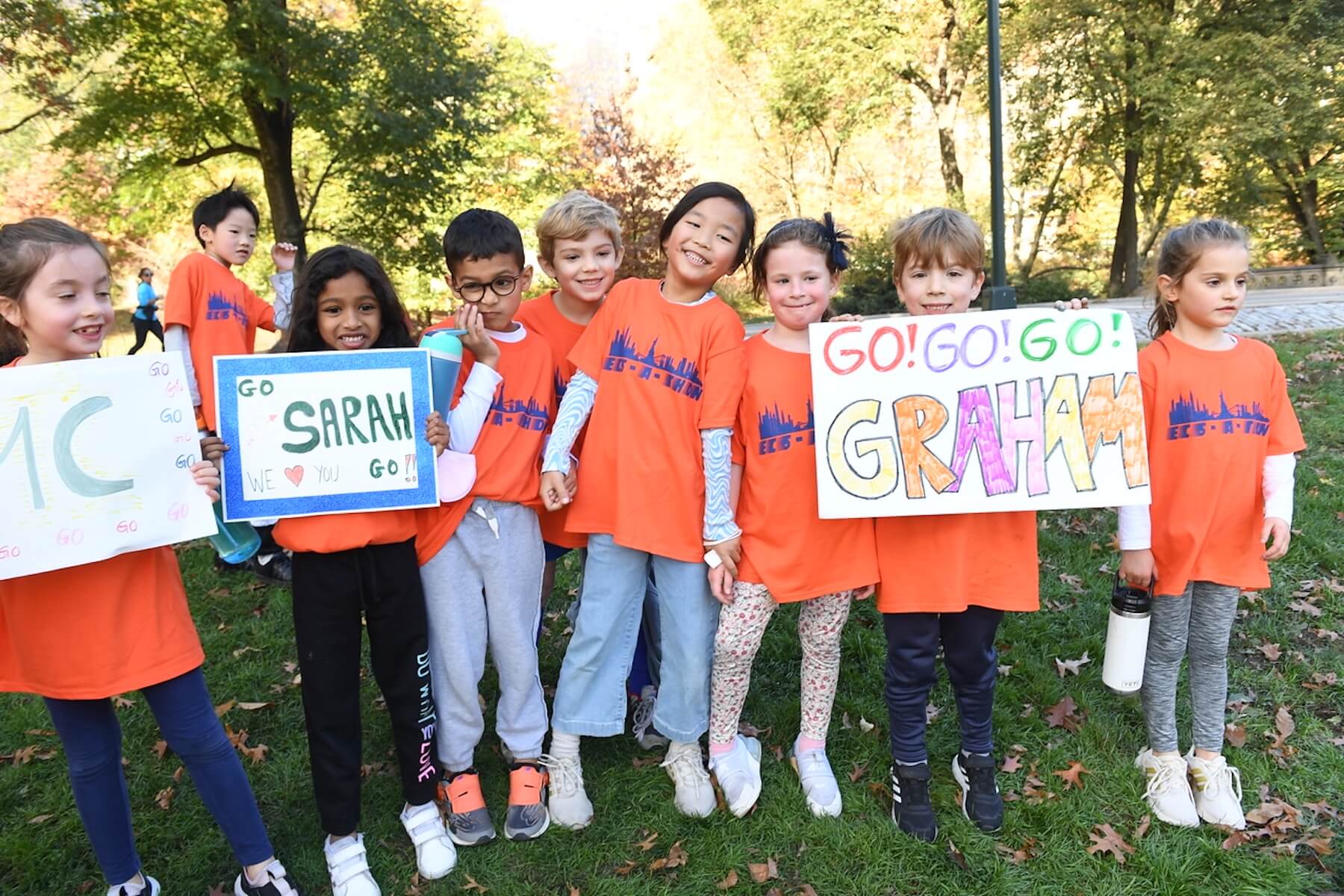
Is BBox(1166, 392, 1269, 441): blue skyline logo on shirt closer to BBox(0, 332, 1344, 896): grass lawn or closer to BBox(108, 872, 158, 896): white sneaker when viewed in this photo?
BBox(0, 332, 1344, 896): grass lawn

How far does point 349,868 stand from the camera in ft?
9.28

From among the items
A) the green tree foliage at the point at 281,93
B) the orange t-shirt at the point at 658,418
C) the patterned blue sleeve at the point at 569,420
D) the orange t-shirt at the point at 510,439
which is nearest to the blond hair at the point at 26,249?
the orange t-shirt at the point at 510,439

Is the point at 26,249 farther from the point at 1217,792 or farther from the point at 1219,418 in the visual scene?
the point at 1217,792

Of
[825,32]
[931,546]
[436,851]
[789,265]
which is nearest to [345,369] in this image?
[789,265]

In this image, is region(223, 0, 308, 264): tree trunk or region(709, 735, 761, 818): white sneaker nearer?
region(709, 735, 761, 818): white sneaker

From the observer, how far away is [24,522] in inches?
88.5

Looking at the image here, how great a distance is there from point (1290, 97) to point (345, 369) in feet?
74.2

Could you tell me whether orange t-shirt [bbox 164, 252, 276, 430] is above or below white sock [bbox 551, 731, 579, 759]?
above

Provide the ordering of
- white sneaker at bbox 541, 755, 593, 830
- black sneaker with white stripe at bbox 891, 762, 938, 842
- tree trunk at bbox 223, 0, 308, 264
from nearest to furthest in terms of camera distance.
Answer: black sneaker with white stripe at bbox 891, 762, 938, 842 → white sneaker at bbox 541, 755, 593, 830 → tree trunk at bbox 223, 0, 308, 264

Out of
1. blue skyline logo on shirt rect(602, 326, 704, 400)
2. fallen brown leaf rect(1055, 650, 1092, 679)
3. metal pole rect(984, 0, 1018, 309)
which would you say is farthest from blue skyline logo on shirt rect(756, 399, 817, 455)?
metal pole rect(984, 0, 1018, 309)

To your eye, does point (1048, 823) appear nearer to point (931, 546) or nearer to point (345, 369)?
point (931, 546)

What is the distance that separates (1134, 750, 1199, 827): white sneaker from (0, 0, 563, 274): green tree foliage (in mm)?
12746

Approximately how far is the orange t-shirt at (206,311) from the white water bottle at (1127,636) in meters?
4.71

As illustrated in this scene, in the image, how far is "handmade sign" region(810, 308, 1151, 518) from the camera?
2.74 metres
